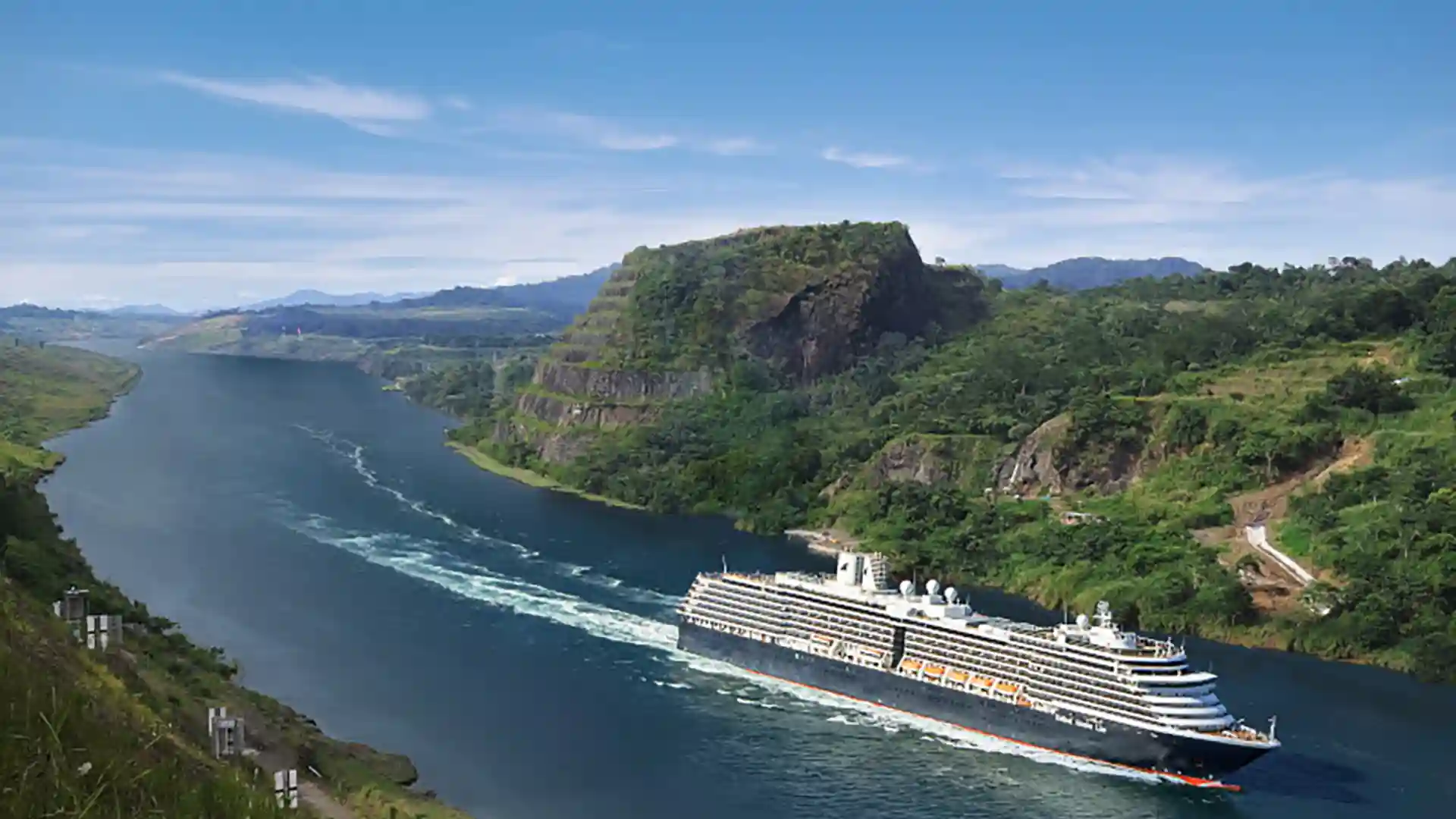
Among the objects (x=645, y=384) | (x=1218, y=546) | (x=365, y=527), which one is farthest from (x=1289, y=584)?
(x=645, y=384)

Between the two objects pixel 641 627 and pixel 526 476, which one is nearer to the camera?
pixel 641 627

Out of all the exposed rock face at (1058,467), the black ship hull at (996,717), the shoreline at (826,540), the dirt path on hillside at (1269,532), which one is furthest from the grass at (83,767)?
the exposed rock face at (1058,467)

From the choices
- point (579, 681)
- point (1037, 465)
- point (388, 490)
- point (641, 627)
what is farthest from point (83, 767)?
point (388, 490)

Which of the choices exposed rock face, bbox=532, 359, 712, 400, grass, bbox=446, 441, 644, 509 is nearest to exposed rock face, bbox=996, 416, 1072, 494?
grass, bbox=446, 441, 644, 509

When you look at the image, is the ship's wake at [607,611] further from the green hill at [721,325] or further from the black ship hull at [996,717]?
the green hill at [721,325]

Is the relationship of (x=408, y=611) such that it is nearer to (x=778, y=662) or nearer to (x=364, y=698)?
(x=364, y=698)

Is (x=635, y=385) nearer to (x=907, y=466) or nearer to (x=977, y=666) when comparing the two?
(x=907, y=466)
